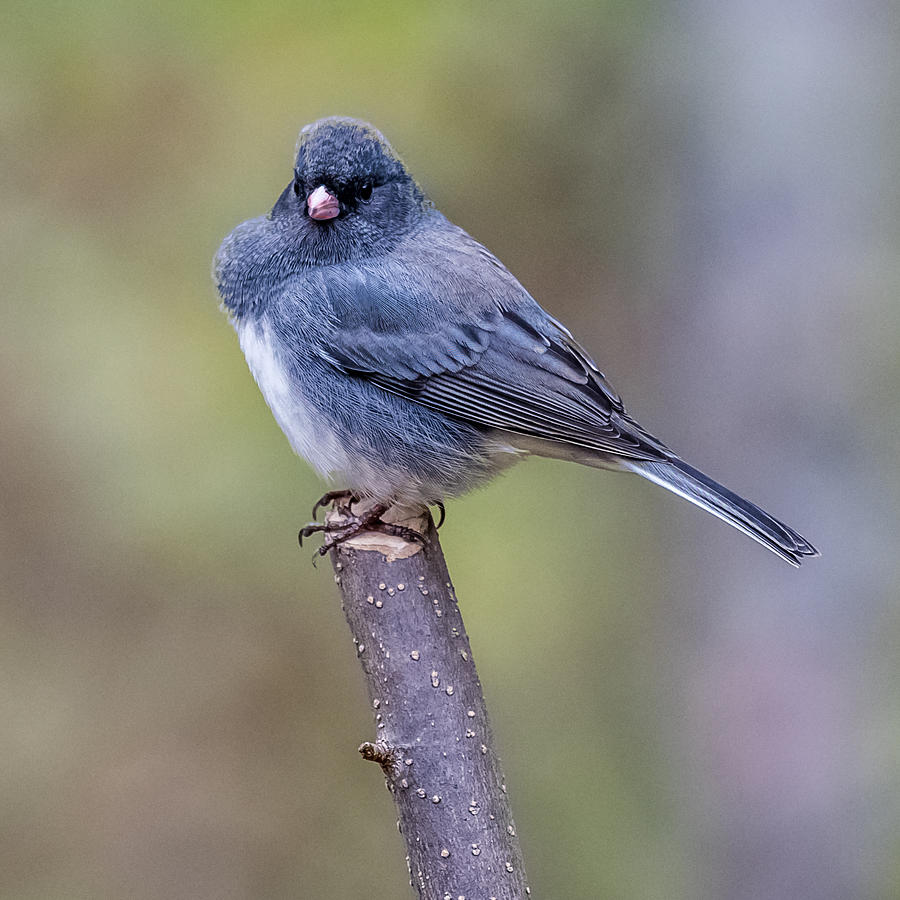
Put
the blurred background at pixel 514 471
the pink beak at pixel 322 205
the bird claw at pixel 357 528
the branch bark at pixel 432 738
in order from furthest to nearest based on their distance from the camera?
1. the blurred background at pixel 514 471
2. the pink beak at pixel 322 205
3. the bird claw at pixel 357 528
4. the branch bark at pixel 432 738

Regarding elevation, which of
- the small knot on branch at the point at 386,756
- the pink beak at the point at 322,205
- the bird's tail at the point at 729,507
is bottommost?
the small knot on branch at the point at 386,756

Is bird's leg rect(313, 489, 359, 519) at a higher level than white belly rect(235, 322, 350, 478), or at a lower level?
lower

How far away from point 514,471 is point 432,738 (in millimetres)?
2347

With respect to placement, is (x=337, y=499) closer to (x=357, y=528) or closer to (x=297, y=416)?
(x=297, y=416)

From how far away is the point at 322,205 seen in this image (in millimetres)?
2971

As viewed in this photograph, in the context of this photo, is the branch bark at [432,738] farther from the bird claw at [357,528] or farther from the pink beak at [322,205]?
the pink beak at [322,205]

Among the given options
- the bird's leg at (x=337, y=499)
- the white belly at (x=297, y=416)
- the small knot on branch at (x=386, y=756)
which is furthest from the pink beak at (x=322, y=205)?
the small knot on branch at (x=386, y=756)

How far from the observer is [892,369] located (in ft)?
12.9

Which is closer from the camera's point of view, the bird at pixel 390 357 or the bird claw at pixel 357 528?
the bird claw at pixel 357 528

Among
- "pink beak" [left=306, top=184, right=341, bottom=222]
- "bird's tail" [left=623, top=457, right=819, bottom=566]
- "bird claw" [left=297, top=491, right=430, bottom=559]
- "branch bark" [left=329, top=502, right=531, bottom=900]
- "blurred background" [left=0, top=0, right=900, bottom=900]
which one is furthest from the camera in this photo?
"blurred background" [left=0, top=0, right=900, bottom=900]

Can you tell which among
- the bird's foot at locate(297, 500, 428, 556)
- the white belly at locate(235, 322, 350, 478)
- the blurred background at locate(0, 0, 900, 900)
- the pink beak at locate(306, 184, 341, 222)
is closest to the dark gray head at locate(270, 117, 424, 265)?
the pink beak at locate(306, 184, 341, 222)

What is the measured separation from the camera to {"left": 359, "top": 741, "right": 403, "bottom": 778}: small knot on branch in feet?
7.39

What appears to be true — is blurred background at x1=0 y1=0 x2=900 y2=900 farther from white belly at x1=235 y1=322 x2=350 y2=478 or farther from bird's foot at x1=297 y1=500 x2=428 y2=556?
bird's foot at x1=297 y1=500 x2=428 y2=556

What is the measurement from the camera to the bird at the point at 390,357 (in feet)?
9.81
